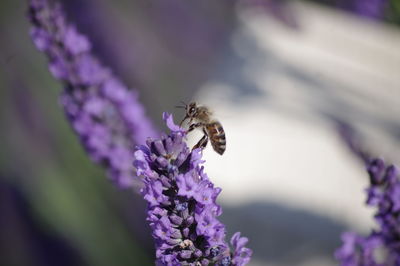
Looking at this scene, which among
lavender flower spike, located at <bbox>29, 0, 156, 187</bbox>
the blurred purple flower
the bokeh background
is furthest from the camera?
the bokeh background

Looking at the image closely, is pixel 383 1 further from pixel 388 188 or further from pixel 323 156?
pixel 388 188

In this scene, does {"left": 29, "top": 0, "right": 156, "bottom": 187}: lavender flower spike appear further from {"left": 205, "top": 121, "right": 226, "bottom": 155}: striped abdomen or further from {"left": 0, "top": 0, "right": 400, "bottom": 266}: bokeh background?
{"left": 0, "top": 0, "right": 400, "bottom": 266}: bokeh background

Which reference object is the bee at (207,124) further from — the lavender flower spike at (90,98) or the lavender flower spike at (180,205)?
the lavender flower spike at (180,205)

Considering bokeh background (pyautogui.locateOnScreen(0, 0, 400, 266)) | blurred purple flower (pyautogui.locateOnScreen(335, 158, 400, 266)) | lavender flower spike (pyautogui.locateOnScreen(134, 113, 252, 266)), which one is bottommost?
lavender flower spike (pyautogui.locateOnScreen(134, 113, 252, 266))

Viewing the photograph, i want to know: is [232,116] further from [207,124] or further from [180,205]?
[180,205]

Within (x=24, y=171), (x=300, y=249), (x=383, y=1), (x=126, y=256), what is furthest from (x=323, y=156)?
(x=24, y=171)

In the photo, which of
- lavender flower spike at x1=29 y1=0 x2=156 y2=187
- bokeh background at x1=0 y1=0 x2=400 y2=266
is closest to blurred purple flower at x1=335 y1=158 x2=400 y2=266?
lavender flower spike at x1=29 y1=0 x2=156 y2=187

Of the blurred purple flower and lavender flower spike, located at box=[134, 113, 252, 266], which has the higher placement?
the blurred purple flower
